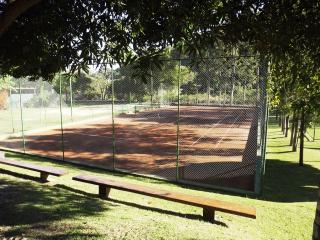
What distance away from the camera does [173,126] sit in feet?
100

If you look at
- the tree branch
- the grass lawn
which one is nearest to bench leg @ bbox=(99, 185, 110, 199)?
the grass lawn

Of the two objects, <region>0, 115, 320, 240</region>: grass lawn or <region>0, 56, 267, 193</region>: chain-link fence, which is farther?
<region>0, 56, 267, 193</region>: chain-link fence

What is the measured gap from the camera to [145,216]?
6.80m

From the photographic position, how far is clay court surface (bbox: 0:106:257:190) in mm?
13219

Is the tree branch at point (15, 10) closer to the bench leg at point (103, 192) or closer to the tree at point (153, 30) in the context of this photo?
the tree at point (153, 30)

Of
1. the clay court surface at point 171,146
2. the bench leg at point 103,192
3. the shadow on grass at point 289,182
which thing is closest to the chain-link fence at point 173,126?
the clay court surface at point 171,146

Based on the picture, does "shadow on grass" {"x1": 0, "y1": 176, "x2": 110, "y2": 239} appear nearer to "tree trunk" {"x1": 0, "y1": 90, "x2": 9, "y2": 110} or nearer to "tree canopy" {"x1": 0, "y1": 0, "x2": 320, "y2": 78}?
"tree canopy" {"x1": 0, "y1": 0, "x2": 320, "y2": 78}

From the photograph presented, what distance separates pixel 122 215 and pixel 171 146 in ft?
45.3

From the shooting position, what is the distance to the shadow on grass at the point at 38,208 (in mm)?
5633

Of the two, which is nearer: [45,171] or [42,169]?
[45,171]

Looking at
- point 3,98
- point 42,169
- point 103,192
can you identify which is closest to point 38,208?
point 103,192

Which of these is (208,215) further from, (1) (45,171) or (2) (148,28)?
(1) (45,171)

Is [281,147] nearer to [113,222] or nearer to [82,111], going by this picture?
[113,222]

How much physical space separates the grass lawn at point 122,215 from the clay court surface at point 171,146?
2.25 meters
